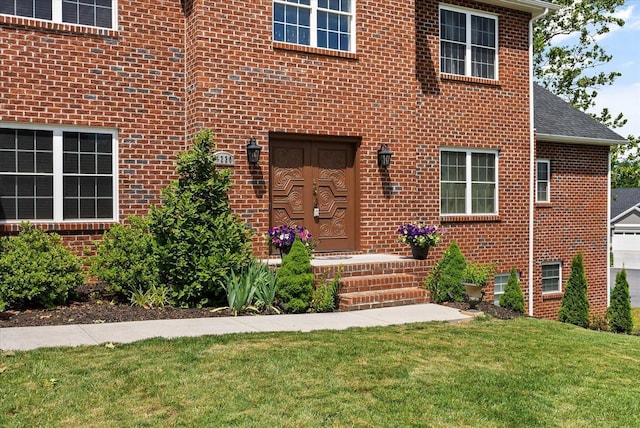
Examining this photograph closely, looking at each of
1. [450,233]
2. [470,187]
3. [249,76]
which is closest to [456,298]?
[450,233]

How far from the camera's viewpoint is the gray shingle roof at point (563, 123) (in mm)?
16469

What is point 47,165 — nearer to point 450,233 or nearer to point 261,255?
point 261,255

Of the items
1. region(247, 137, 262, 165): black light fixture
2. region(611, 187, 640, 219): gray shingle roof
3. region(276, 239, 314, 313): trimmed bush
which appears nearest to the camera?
region(276, 239, 314, 313): trimmed bush

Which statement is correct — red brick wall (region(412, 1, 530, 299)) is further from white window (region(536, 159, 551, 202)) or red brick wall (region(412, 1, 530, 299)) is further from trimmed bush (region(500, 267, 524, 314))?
trimmed bush (region(500, 267, 524, 314))

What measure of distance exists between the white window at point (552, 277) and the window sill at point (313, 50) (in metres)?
8.14

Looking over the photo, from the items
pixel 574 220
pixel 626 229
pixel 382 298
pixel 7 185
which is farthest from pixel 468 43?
pixel 626 229

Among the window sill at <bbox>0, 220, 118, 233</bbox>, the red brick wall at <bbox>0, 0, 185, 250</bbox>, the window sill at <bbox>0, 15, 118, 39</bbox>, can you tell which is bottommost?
the window sill at <bbox>0, 220, 118, 233</bbox>

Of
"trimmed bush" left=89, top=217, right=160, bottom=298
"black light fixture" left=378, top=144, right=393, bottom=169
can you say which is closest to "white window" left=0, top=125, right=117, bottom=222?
"trimmed bush" left=89, top=217, right=160, bottom=298

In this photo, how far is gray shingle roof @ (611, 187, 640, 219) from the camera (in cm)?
4416

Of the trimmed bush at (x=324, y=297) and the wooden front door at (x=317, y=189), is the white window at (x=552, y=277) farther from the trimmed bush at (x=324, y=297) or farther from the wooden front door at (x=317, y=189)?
the trimmed bush at (x=324, y=297)

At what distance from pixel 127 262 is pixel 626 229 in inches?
1729

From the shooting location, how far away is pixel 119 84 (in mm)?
10570

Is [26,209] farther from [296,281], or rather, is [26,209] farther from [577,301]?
[577,301]

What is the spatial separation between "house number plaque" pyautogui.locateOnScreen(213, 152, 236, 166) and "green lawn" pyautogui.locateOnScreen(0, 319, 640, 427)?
4.15 meters
